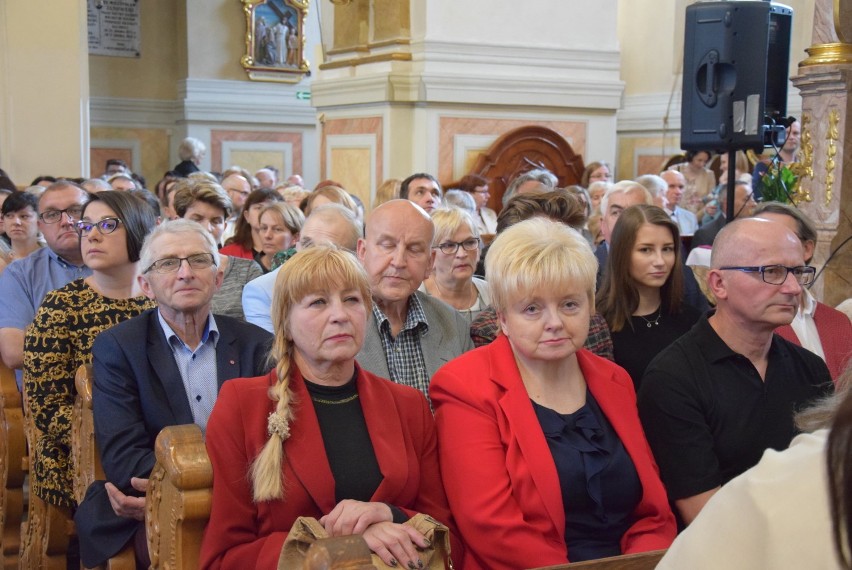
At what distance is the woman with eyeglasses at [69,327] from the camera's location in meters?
3.51

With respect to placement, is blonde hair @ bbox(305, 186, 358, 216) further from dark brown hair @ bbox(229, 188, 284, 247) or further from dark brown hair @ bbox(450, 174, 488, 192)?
dark brown hair @ bbox(450, 174, 488, 192)

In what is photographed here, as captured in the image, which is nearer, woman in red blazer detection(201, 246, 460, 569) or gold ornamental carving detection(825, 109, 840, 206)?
woman in red blazer detection(201, 246, 460, 569)

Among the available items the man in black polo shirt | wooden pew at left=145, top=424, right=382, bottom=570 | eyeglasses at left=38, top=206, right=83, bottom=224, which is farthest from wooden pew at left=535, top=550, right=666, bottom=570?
eyeglasses at left=38, top=206, right=83, bottom=224

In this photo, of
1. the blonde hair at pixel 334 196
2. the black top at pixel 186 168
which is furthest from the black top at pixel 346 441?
the black top at pixel 186 168

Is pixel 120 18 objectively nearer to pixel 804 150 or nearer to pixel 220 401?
pixel 804 150

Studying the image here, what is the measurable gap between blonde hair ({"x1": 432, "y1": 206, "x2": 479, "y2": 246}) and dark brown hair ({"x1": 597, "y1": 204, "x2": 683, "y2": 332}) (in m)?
0.55

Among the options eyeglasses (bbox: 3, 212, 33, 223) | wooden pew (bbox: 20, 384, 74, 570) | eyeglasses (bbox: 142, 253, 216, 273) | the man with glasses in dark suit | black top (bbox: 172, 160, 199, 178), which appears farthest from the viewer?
black top (bbox: 172, 160, 199, 178)

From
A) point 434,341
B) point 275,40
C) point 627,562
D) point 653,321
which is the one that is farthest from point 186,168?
point 627,562

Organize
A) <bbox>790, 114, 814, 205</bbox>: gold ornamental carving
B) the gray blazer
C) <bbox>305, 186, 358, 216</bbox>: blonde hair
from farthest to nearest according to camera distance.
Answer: <bbox>305, 186, 358, 216</bbox>: blonde hair
<bbox>790, 114, 814, 205</bbox>: gold ornamental carving
the gray blazer

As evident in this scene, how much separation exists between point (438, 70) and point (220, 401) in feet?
22.5

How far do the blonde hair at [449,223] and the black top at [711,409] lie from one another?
1232 mm

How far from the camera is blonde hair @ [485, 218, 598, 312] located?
8.86 feet

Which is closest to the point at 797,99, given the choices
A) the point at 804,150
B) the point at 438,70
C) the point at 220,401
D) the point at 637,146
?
the point at 637,146

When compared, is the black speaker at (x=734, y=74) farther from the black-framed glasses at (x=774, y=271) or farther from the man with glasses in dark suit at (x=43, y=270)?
the man with glasses in dark suit at (x=43, y=270)
